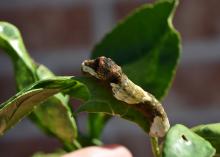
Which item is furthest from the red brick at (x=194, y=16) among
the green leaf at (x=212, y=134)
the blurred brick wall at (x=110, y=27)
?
the green leaf at (x=212, y=134)

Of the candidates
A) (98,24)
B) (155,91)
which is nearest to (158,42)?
(155,91)

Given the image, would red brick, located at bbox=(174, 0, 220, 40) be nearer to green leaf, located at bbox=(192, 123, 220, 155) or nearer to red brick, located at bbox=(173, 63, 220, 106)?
red brick, located at bbox=(173, 63, 220, 106)

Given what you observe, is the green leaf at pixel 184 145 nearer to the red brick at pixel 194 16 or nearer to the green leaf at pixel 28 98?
the green leaf at pixel 28 98

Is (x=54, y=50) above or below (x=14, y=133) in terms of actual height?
above

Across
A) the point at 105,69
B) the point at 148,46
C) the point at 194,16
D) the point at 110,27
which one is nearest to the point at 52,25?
the point at 110,27

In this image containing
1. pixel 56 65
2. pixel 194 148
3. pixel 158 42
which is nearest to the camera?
pixel 194 148

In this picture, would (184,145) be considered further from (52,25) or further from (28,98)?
(52,25)

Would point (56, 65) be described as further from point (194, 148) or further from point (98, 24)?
point (194, 148)
